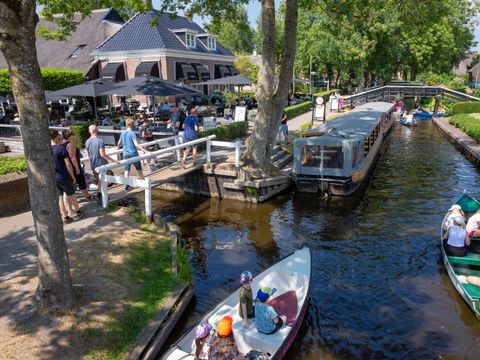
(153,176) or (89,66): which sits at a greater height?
(89,66)

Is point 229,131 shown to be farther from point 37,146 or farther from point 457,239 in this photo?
point 37,146

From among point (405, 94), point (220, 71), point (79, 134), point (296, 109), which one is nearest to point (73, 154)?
point (79, 134)

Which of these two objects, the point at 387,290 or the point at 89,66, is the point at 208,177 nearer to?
the point at 387,290

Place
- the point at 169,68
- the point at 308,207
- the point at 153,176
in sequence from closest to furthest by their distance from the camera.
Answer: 1. the point at 153,176
2. the point at 308,207
3. the point at 169,68

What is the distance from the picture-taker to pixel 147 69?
32.8m

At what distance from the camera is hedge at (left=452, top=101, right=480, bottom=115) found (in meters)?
32.8

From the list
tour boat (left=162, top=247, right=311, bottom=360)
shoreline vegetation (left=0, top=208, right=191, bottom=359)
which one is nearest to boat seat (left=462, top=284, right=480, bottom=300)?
tour boat (left=162, top=247, right=311, bottom=360)

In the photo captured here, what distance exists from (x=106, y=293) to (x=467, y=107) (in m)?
35.1

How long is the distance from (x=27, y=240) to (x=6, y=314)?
2.71 metres

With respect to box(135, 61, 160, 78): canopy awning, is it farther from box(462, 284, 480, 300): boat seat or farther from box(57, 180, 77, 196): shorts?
box(462, 284, 480, 300): boat seat

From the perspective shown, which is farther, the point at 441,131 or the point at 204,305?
the point at 441,131

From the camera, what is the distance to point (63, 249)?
6195 mm

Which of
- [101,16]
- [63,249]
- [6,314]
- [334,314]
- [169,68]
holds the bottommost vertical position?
[334,314]

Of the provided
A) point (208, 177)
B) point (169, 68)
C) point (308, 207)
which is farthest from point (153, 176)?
point (169, 68)
